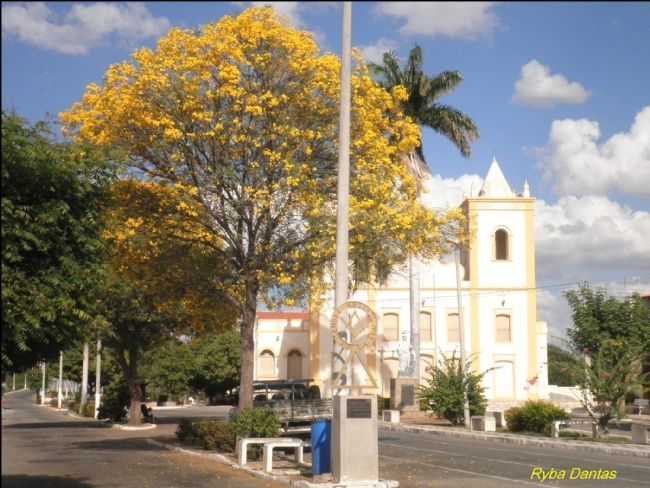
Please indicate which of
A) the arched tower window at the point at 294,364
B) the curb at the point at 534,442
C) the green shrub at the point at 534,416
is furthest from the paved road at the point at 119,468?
the arched tower window at the point at 294,364

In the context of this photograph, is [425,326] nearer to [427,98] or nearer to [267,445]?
[427,98]

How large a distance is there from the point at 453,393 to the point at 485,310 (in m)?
25.6

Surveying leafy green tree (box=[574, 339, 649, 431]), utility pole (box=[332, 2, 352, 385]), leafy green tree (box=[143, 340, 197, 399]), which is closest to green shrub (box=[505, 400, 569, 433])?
leafy green tree (box=[574, 339, 649, 431])

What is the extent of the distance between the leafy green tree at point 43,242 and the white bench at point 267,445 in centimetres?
658

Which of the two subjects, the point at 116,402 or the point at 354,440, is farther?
the point at 116,402

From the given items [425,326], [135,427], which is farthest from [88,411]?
[425,326]

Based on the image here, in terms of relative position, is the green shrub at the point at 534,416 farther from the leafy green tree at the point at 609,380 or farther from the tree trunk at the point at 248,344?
the tree trunk at the point at 248,344

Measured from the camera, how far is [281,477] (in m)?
15.5

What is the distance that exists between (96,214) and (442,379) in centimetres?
2632

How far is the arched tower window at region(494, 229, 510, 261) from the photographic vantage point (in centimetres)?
6003

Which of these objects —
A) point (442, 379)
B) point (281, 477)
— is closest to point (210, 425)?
point (281, 477)

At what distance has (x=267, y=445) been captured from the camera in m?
16.7

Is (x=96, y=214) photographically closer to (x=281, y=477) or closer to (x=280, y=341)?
(x=281, y=477)

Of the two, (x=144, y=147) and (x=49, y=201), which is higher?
(x=144, y=147)
